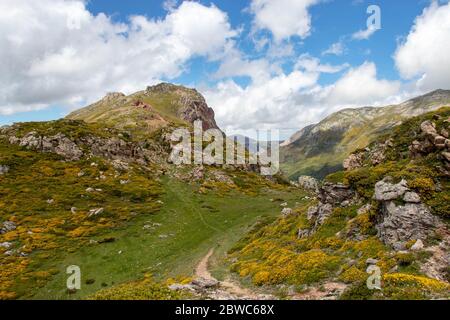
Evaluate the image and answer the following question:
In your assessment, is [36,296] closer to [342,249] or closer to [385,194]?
[342,249]

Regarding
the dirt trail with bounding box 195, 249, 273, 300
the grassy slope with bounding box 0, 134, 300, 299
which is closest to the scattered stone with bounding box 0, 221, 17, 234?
the grassy slope with bounding box 0, 134, 300, 299

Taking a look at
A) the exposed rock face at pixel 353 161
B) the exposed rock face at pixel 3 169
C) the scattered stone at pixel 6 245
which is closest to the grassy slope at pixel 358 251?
the exposed rock face at pixel 353 161

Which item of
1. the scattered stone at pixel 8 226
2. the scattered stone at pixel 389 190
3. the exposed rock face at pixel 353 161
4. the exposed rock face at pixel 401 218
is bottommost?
the scattered stone at pixel 8 226

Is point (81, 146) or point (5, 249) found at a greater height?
→ point (81, 146)

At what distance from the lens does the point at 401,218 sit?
32.4 metres

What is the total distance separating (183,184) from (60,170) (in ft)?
134

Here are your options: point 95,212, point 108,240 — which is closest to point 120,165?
point 95,212

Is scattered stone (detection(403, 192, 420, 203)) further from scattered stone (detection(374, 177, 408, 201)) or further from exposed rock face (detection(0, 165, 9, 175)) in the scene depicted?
exposed rock face (detection(0, 165, 9, 175))

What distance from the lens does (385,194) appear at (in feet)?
116

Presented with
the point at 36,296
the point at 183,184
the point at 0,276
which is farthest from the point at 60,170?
the point at 36,296

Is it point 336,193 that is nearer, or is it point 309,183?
point 336,193

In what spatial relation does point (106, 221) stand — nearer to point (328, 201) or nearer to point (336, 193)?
point (328, 201)

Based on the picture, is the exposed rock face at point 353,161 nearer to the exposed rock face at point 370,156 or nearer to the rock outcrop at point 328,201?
the exposed rock face at point 370,156

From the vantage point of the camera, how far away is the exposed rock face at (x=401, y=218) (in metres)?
30.9
